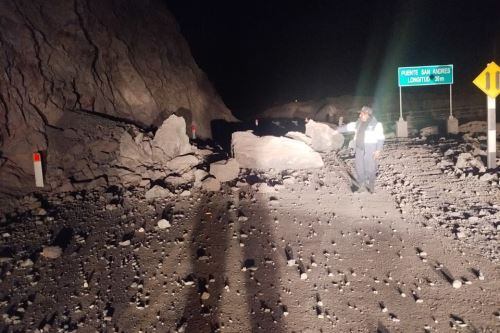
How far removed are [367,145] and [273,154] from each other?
2.38 m

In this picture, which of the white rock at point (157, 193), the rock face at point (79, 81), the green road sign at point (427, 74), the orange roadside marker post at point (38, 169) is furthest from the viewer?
the green road sign at point (427, 74)

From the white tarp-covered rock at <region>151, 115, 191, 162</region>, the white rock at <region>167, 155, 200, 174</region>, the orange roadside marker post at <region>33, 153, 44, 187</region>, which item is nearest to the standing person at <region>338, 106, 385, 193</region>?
the white rock at <region>167, 155, 200, 174</region>

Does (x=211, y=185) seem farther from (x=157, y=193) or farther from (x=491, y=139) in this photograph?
(x=491, y=139)

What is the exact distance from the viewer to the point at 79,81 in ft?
36.2

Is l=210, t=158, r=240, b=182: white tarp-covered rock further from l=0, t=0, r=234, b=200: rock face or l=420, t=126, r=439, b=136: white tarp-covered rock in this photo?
l=420, t=126, r=439, b=136: white tarp-covered rock

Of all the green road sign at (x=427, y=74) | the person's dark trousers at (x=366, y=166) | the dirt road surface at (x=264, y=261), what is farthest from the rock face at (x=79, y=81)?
the green road sign at (x=427, y=74)

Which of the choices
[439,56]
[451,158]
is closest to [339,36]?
[439,56]

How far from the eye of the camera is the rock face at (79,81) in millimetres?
9484

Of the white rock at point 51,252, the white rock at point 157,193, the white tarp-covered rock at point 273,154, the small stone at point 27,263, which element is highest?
the white tarp-covered rock at point 273,154

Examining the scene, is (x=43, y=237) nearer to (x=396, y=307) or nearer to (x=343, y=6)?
(x=396, y=307)

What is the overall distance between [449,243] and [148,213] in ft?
17.1

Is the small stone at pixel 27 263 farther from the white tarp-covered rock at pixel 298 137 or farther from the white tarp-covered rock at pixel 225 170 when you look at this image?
the white tarp-covered rock at pixel 298 137

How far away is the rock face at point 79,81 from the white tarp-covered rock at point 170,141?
0.60 feet

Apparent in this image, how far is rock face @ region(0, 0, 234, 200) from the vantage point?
9.48 meters
